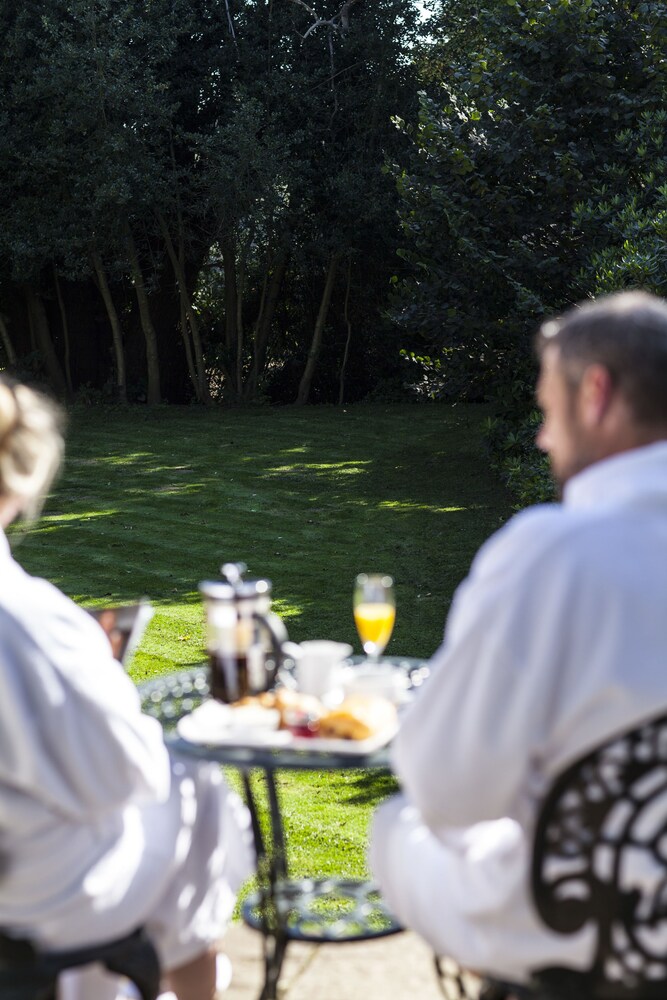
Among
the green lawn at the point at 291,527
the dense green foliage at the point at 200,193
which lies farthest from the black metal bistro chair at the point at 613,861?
the dense green foliage at the point at 200,193

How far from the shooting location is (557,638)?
71.5 inches

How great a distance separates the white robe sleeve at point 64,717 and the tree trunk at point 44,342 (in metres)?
23.5

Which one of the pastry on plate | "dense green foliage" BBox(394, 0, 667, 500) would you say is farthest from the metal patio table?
"dense green foliage" BBox(394, 0, 667, 500)

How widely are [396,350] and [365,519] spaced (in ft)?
47.6

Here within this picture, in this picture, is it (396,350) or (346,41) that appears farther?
(396,350)

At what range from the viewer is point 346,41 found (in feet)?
75.7

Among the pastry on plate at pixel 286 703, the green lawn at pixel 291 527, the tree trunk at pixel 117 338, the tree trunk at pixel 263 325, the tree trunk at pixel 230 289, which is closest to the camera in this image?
the pastry on plate at pixel 286 703

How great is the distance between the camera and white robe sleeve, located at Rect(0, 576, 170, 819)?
2109 millimetres

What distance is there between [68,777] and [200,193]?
21210mm

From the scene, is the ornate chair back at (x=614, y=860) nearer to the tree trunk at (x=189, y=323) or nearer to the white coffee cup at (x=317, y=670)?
the white coffee cup at (x=317, y=670)

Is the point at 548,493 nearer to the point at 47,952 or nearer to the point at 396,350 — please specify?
the point at 47,952

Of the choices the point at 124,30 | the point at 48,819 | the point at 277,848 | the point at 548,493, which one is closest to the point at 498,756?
the point at 48,819

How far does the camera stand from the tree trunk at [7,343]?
24.6 metres

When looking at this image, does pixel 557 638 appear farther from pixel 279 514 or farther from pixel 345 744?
pixel 279 514
